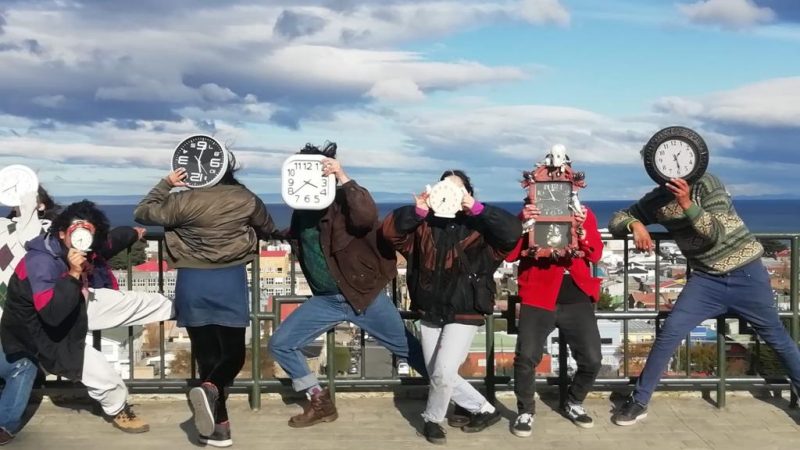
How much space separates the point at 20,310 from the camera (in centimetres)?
518

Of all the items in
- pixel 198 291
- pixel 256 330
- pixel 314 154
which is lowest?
pixel 256 330

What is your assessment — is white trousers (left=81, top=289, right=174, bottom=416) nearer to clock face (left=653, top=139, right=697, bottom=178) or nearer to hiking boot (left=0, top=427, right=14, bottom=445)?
hiking boot (left=0, top=427, right=14, bottom=445)

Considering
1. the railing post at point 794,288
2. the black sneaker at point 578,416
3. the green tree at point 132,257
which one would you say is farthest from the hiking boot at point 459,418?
the green tree at point 132,257

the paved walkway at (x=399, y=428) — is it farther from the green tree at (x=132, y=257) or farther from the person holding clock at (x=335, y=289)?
the green tree at (x=132, y=257)

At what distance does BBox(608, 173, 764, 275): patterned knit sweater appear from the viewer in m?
5.46

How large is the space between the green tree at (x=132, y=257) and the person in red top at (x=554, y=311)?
2.74 meters

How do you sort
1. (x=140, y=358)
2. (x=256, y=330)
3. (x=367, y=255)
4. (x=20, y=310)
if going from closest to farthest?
1. (x=20, y=310)
2. (x=367, y=255)
3. (x=256, y=330)
4. (x=140, y=358)

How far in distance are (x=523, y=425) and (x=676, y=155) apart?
201 cm

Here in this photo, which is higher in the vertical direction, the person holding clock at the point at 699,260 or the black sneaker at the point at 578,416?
the person holding clock at the point at 699,260

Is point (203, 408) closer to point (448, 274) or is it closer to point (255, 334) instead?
point (255, 334)

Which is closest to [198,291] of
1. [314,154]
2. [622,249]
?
[314,154]

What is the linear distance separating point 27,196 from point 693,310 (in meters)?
4.59

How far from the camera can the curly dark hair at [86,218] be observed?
5.14 metres

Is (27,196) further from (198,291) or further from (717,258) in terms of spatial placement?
(717,258)
